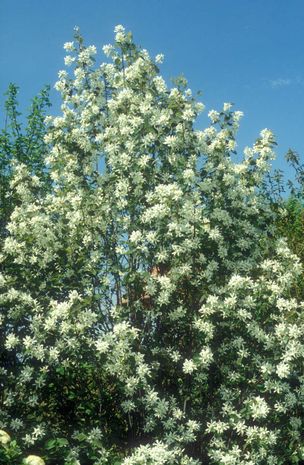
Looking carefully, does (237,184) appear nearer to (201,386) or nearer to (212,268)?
(212,268)

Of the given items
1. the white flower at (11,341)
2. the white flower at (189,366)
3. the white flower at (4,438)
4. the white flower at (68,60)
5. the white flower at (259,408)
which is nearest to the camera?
the white flower at (4,438)

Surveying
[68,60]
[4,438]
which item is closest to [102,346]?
[4,438]

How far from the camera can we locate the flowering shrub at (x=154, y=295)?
23.2 ft

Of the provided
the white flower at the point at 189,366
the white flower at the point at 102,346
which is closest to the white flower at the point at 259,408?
the white flower at the point at 189,366

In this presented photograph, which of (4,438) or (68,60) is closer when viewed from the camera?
(4,438)

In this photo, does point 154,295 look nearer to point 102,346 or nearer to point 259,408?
point 102,346

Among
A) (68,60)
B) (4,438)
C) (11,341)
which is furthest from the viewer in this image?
(68,60)

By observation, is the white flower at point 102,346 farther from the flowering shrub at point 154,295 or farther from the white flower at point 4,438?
the white flower at point 4,438

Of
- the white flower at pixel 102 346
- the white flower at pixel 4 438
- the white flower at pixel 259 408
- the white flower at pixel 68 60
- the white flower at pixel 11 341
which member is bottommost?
the white flower at pixel 259 408

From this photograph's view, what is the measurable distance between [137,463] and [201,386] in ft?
4.48

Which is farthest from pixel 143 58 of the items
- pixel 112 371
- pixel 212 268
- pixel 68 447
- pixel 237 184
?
pixel 68 447

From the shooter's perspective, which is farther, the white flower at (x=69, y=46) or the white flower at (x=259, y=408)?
the white flower at (x=69, y=46)

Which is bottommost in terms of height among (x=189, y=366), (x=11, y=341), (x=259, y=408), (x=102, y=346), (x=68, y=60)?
(x=259, y=408)

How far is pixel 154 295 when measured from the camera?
7.45m
